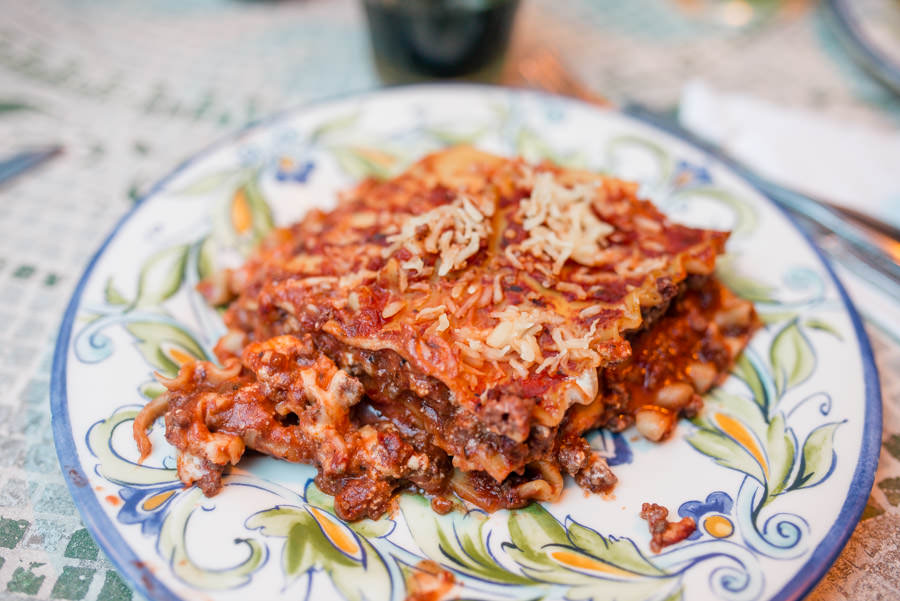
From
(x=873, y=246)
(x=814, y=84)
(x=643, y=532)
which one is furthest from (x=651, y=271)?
(x=814, y=84)

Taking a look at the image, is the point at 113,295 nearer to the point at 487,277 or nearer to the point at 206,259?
the point at 206,259

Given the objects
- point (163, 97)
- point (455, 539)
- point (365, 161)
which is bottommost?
point (455, 539)

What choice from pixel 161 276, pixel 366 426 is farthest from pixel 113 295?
pixel 366 426

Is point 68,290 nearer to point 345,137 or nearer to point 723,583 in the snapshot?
point 345,137

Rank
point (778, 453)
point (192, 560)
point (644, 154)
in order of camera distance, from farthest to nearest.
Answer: point (644, 154), point (778, 453), point (192, 560)

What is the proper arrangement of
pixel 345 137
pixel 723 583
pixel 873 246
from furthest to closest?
pixel 345 137, pixel 873 246, pixel 723 583

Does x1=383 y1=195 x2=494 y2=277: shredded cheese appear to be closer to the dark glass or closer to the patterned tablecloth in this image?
the patterned tablecloth

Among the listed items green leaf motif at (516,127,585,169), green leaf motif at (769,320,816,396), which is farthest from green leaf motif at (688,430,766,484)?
green leaf motif at (516,127,585,169)
